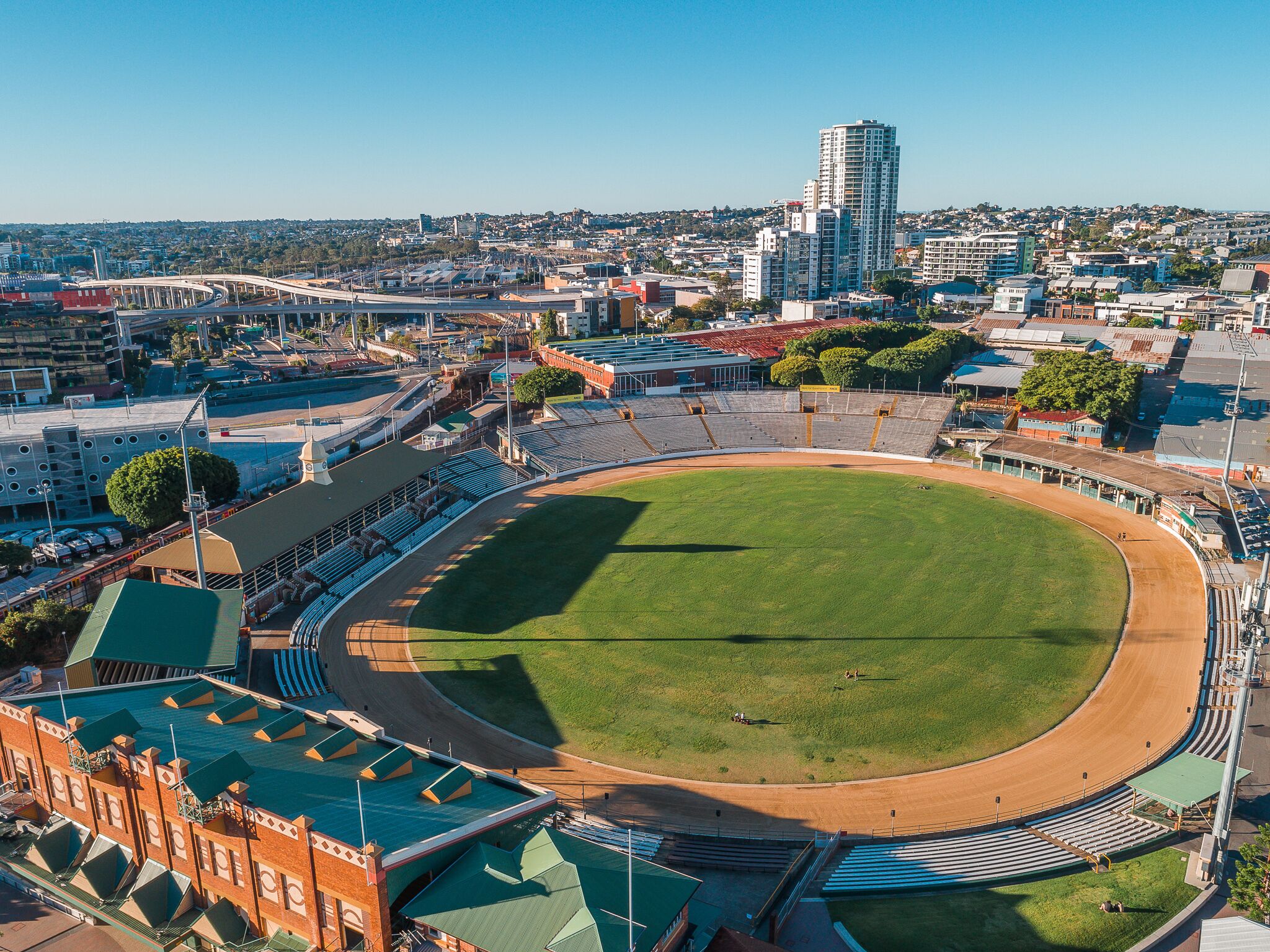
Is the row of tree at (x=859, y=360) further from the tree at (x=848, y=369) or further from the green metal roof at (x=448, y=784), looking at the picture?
the green metal roof at (x=448, y=784)

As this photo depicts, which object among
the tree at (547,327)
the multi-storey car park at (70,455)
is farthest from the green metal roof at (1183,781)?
the tree at (547,327)

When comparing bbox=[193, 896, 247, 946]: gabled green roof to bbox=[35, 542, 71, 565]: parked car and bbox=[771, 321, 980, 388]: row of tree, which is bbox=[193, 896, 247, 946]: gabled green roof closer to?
bbox=[35, 542, 71, 565]: parked car

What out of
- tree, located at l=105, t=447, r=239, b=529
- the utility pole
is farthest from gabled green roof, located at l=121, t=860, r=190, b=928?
tree, located at l=105, t=447, r=239, b=529

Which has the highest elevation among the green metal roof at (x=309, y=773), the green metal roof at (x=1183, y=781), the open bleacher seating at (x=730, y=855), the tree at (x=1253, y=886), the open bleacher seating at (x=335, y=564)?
the green metal roof at (x=309, y=773)

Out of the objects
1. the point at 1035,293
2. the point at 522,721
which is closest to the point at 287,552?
the point at 522,721

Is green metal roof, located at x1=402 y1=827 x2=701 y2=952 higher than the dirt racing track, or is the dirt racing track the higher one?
green metal roof, located at x1=402 y1=827 x2=701 y2=952

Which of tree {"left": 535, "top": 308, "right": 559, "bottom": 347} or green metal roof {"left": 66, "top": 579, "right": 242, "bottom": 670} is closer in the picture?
green metal roof {"left": 66, "top": 579, "right": 242, "bottom": 670}

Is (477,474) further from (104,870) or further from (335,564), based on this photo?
(104,870)

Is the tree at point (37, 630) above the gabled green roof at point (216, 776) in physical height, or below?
below
